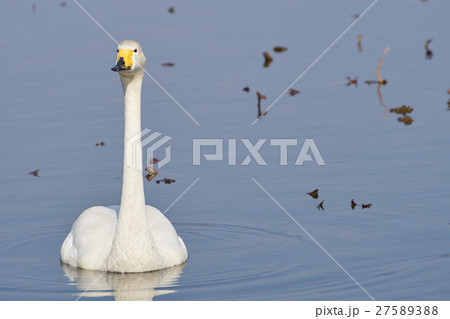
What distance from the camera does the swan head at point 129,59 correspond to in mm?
11391

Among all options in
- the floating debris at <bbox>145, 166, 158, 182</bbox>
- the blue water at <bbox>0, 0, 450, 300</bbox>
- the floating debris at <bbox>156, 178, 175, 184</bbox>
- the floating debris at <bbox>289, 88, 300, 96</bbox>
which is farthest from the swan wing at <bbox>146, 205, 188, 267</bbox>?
the floating debris at <bbox>289, 88, 300, 96</bbox>

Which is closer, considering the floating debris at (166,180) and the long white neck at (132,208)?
the long white neck at (132,208)

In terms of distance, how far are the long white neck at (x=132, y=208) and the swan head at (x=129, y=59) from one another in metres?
0.15

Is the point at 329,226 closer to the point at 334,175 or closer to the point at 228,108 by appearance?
the point at 334,175

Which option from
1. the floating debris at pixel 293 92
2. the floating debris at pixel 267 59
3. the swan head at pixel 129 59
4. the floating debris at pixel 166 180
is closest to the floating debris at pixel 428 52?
the floating debris at pixel 267 59

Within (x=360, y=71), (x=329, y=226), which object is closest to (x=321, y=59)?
(x=360, y=71)

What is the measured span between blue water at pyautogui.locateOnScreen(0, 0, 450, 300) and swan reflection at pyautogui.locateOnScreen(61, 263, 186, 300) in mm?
26

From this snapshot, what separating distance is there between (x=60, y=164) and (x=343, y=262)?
19.5 ft

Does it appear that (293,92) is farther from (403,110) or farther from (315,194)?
(315,194)

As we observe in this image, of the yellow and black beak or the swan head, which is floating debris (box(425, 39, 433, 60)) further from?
the yellow and black beak

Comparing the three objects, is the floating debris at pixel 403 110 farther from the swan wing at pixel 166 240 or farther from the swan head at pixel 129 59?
the swan head at pixel 129 59

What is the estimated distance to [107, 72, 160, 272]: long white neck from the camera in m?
11.8

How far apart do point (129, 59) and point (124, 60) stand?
3.0 inches

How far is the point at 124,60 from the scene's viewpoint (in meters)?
11.5
